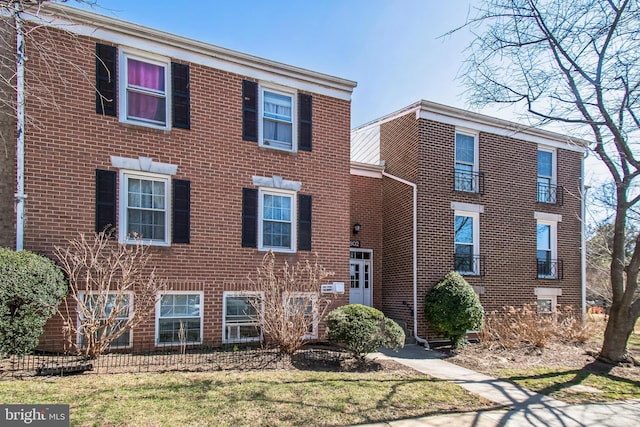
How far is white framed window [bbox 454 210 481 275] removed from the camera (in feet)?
46.9

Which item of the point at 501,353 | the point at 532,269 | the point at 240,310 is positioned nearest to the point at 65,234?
the point at 240,310

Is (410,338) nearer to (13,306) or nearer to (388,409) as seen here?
(388,409)

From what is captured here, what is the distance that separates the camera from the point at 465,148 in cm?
1480

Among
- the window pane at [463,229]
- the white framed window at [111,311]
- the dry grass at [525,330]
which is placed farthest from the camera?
the window pane at [463,229]

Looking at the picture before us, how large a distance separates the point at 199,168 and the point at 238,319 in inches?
148

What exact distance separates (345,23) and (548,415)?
9315 millimetres

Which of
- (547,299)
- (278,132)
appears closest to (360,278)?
(278,132)

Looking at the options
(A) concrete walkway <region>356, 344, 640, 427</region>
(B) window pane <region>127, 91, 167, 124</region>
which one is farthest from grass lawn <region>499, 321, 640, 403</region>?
(B) window pane <region>127, 91, 167, 124</region>

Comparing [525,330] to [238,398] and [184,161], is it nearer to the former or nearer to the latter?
[238,398]

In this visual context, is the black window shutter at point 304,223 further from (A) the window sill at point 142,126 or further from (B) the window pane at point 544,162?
(B) the window pane at point 544,162

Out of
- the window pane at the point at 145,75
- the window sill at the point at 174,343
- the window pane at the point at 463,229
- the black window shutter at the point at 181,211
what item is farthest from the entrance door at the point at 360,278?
the window pane at the point at 145,75

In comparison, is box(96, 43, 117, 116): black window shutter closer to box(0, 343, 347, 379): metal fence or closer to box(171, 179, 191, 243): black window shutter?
box(171, 179, 191, 243): black window shutter

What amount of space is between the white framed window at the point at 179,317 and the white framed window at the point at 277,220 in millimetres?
2107

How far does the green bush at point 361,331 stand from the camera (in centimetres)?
934
